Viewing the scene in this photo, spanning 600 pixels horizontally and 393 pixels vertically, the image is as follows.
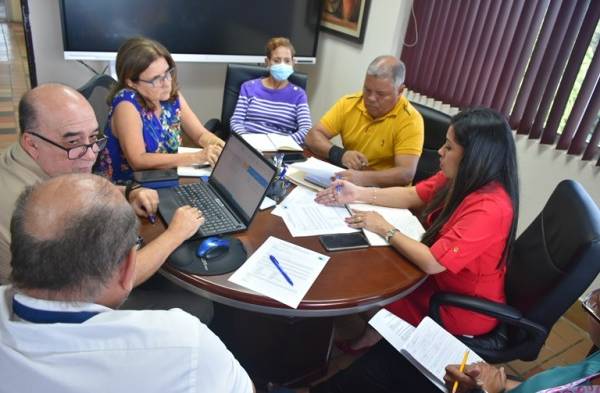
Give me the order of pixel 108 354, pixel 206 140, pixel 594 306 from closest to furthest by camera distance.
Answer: pixel 108 354
pixel 594 306
pixel 206 140

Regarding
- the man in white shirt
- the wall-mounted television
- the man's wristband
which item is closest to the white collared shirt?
the man in white shirt

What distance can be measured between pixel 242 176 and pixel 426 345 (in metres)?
0.81

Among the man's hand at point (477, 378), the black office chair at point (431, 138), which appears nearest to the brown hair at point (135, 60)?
the black office chair at point (431, 138)

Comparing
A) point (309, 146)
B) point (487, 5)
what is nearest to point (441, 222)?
point (309, 146)

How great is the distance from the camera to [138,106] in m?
1.76

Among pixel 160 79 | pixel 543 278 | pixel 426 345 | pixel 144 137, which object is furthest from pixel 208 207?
pixel 543 278

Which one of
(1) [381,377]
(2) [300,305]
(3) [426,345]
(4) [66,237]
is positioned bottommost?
(1) [381,377]

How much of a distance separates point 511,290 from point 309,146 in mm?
1281

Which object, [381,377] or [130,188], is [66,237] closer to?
[130,188]

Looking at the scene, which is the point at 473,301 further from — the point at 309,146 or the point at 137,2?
the point at 137,2

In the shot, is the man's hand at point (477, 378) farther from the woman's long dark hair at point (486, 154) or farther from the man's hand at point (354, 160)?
the man's hand at point (354, 160)

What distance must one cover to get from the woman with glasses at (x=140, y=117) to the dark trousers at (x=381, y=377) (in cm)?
100

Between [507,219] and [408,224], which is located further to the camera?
[408,224]

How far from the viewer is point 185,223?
1259 mm
